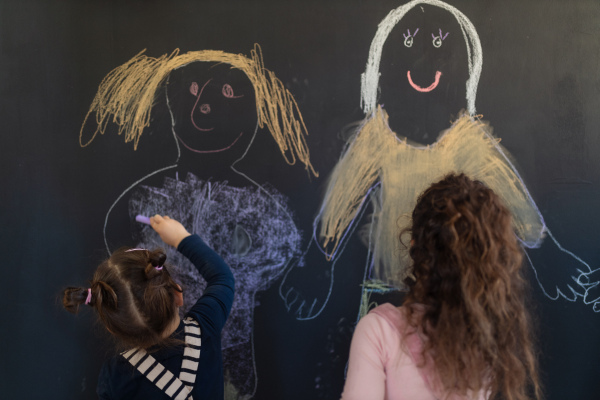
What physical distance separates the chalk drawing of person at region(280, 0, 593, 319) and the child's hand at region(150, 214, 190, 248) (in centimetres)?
37

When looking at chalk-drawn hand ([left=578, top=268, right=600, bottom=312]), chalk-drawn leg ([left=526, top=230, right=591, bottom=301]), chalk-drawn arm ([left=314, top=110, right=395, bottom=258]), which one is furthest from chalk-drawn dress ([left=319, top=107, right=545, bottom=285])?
chalk-drawn hand ([left=578, top=268, right=600, bottom=312])

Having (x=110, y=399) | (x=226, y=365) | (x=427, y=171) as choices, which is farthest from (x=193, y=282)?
(x=427, y=171)

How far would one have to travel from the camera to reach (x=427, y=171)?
4.11 ft

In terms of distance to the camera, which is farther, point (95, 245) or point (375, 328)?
point (95, 245)

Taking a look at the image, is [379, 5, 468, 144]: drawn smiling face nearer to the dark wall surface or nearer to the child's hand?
the dark wall surface

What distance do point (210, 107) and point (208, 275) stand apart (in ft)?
1.81

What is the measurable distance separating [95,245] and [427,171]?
111 cm

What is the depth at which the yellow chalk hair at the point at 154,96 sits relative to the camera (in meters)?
1.25

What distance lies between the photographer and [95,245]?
1.25 metres

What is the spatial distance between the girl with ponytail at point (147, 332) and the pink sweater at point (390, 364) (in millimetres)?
354

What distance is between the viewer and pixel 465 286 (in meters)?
0.78

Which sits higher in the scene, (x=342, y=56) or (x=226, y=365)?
(x=342, y=56)

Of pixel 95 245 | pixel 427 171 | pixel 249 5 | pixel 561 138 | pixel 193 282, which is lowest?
pixel 193 282

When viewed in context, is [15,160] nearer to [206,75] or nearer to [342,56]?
[206,75]
